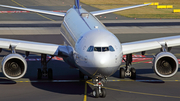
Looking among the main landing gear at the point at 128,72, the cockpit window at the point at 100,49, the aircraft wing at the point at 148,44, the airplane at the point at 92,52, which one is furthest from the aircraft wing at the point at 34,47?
the cockpit window at the point at 100,49

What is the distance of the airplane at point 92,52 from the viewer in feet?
62.9

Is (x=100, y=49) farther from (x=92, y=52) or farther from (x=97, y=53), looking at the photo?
(x=92, y=52)

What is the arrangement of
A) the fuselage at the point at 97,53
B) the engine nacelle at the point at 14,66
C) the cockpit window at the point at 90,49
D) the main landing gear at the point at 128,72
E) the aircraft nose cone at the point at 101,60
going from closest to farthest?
the aircraft nose cone at the point at 101,60 → the fuselage at the point at 97,53 → the cockpit window at the point at 90,49 → the engine nacelle at the point at 14,66 → the main landing gear at the point at 128,72

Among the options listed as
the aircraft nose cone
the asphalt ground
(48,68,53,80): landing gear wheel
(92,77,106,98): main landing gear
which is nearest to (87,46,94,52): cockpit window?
the aircraft nose cone

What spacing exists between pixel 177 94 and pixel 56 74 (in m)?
10.9

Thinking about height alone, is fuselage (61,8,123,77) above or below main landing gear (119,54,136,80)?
above

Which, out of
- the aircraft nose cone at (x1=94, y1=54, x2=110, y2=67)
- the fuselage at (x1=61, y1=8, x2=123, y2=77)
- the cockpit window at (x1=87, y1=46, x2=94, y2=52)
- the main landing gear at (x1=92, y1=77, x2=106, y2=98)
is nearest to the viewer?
the aircraft nose cone at (x1=94, y1=54, x2=110, y2=67)

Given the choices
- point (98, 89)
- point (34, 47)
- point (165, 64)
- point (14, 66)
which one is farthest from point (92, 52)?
point (34, 47)

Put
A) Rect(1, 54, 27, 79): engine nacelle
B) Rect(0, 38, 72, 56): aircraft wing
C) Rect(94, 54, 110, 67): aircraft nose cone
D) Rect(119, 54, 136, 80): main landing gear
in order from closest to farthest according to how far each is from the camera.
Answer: Rect(94, 54, 110, 67): aircraft nose cone
Rect(1, 54, 27, 79): engine nacelle
Rect(0, 38, 72, 56): aircraft wing
Rect(119, 54, 136, 80): main landing gear

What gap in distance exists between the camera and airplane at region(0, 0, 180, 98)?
19.2 meters

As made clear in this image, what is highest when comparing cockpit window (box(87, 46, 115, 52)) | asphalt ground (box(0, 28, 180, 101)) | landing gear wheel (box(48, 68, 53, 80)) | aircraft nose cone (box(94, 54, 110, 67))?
cockpit window (box(87, 46, 115, 52))

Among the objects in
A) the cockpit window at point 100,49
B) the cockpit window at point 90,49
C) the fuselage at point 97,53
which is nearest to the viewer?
the fuselage at point 97,53

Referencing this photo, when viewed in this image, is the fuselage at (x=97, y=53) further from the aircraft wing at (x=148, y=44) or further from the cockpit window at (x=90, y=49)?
the aircraft wing at (x=148, y=44)

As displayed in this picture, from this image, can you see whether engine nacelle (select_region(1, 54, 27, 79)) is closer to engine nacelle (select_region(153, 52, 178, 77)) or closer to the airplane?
the airplane
